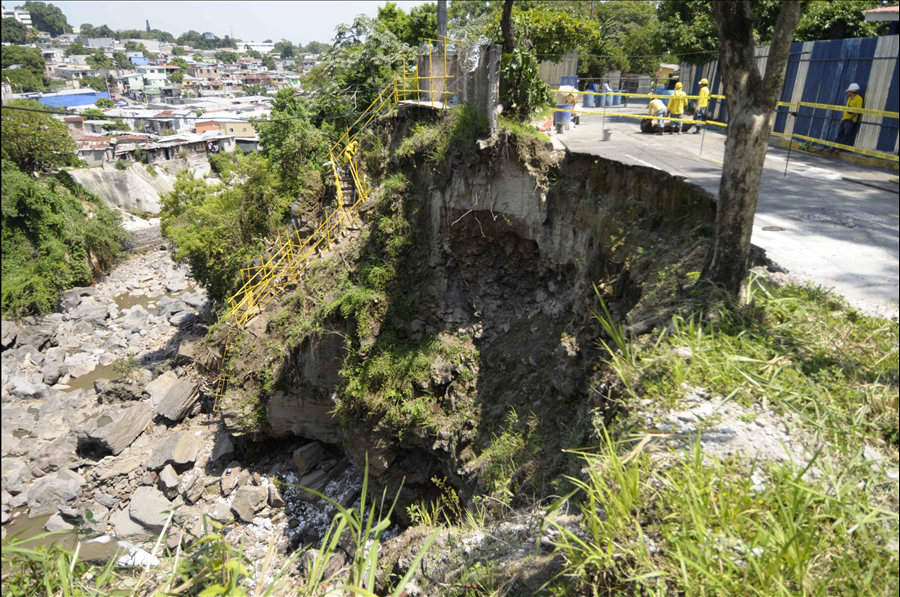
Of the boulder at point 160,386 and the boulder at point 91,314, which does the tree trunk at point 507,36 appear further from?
the boulder at point 91,314

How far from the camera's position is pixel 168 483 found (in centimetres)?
1274

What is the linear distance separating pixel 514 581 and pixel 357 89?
15.1 meters

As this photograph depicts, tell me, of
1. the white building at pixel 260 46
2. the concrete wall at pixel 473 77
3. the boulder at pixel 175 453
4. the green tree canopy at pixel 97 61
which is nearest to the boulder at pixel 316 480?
the boulder at pixel 175 453

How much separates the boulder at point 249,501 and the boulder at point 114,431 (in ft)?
14.4

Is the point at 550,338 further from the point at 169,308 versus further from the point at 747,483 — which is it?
the point at 169,308

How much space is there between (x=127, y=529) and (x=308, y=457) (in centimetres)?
406

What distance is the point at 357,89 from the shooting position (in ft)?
53.4

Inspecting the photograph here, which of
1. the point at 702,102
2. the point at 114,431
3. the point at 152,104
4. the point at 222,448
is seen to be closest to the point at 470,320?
the point at 222,448

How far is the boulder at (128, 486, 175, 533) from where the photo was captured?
1183 centimetres

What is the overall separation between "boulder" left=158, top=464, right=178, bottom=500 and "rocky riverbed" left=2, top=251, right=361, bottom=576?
26mm

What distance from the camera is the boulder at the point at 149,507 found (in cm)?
1183

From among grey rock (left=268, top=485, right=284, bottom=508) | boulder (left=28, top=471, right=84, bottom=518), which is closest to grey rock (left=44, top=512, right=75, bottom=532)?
boulder (left=28, top=471, right=84, bottom=518)

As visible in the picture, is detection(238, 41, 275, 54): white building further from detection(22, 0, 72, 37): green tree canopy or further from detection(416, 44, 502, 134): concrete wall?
detection(416, 44, 502, 134): concrete wall

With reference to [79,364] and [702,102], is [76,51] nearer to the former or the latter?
[79,364]
